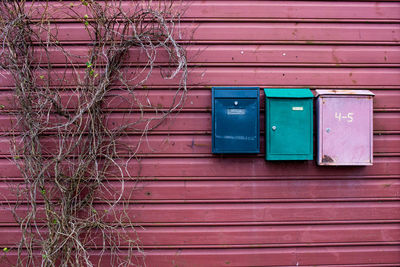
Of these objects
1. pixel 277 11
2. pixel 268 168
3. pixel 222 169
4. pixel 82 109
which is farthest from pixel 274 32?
pixel 82 109

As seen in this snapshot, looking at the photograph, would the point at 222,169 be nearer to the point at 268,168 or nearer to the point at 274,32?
the point at 268,168

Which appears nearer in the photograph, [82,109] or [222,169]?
[82,109]

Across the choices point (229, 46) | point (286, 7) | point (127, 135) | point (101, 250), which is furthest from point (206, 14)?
point (101, 250)

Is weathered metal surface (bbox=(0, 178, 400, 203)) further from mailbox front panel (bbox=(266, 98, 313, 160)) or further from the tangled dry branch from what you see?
mailbox front panel (bbox=(266, 98, 313, 160))

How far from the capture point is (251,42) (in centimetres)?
350

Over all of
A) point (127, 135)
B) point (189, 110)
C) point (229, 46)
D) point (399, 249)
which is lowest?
point (399, 249)

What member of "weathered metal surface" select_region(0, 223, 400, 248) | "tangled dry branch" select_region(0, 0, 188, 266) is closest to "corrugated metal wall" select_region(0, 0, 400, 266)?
"weathered metal surface" select_region(0, 223, 400, 248)

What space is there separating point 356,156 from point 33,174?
121 inches

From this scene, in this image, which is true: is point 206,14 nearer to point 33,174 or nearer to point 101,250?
point 33,174

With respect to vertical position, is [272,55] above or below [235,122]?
above

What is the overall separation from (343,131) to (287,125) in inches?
21.2

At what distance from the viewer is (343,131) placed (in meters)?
3.31

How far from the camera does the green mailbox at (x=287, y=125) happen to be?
3.28m

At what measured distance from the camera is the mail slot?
10.7 ft
